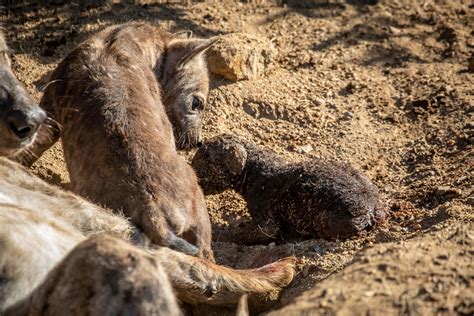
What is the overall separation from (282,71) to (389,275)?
4.38 metres

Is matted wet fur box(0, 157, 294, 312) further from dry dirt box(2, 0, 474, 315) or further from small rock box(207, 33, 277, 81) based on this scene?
small rock box(207, 33, 277, 81)

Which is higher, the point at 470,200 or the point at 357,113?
the point at 470,200

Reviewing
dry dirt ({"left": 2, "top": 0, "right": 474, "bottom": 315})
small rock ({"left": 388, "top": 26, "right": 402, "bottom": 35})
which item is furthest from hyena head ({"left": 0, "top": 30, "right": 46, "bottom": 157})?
small rock ({"left": 388, "top": 26, "right": 402, "bottom": 35})

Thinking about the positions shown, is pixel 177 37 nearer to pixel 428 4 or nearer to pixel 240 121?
pixel 240 121

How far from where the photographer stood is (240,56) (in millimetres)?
8227

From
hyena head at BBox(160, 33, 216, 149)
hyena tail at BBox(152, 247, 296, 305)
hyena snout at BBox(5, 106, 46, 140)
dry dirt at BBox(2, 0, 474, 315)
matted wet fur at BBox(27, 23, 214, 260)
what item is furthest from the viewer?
hyena head at BBox(160, 33, 216, 149)

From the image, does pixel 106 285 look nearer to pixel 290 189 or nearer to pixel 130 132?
pixel 130 132

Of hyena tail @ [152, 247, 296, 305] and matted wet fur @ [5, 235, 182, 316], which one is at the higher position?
matted wet fur @ [5, 235, 182, 316]

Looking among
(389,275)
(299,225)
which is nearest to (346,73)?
(299,225)

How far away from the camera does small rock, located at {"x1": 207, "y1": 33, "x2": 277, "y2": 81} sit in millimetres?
8172

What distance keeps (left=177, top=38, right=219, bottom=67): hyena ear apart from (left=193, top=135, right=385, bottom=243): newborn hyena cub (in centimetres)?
80

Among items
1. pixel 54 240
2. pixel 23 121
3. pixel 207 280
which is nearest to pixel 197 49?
pixel 23 121

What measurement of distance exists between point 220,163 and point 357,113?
172 centimetres

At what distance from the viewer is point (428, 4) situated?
1002 cm
